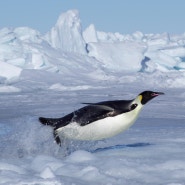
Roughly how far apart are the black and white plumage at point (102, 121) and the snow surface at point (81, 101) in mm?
122

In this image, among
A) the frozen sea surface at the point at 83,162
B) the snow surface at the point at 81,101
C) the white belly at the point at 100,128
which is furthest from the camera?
the white belly at the point at 100,128

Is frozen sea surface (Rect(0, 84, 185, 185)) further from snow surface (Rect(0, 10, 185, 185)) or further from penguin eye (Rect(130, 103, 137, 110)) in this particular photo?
penguin eye (Rect(130, 103, 137, 110))

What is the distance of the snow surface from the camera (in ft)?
9.76

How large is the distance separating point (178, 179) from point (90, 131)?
1353 millimetres

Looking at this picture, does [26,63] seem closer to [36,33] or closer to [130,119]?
[36,33]

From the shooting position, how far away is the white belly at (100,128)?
13.0 feet

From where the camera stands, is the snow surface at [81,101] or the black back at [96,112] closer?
the snow surface at [81,101]

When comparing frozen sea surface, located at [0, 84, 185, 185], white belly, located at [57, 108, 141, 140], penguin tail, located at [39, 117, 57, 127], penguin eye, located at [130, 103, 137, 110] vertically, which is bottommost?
frozen sea surface, located at [0, 84, 185, 185]

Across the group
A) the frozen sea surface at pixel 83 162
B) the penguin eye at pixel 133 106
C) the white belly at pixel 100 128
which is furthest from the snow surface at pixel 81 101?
the penguin eye at pixel 133 106

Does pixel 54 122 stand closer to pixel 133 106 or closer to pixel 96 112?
pixel 96 112

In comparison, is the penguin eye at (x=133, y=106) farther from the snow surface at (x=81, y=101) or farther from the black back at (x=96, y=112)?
the snow surface at (x=81, y=101)

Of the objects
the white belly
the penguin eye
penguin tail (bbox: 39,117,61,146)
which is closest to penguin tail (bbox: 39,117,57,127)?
penguin tail (bbox: 39,117,61,146)

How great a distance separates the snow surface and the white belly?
12 centimetres

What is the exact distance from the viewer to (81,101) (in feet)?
63.8
